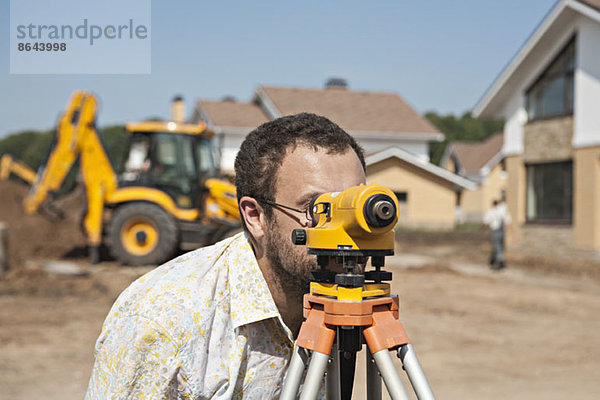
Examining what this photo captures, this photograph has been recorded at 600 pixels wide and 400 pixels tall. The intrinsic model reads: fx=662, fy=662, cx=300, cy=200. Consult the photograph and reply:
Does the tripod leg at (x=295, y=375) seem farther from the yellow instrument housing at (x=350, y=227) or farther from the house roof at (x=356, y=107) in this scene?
the house roof at (x=356, y=107)

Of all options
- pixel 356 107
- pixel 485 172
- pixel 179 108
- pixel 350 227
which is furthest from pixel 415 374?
pixel 179 108

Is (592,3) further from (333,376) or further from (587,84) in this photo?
(333,376)

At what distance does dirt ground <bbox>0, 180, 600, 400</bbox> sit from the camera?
21.1ft

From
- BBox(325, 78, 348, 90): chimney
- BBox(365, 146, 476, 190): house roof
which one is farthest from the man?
BBox(325, 78, 348, 90): chimney

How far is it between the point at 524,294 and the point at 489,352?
15.2 feet

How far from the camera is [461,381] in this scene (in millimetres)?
6508

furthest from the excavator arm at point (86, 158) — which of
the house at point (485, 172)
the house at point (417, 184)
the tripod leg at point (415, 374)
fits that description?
the tripod leg at point (415, 374)

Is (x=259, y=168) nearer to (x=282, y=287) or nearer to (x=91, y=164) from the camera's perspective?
(x=282, y=287)

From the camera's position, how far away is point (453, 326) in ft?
30.2

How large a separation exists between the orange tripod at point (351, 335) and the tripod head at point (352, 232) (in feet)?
0.12

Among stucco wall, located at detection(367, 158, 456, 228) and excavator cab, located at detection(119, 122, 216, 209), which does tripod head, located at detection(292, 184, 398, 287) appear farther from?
excavator cab, located at detection(119, 122, 216, 209)

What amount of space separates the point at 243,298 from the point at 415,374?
52 centimetres

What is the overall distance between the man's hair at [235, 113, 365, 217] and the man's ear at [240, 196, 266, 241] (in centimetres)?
2

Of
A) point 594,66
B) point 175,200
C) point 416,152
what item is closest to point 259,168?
point 416,152
